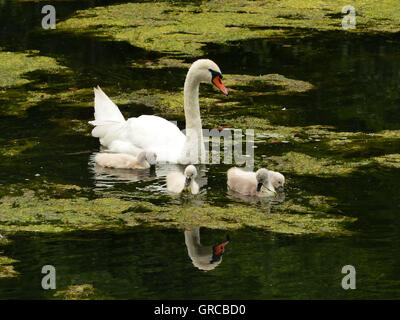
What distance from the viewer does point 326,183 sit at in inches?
345

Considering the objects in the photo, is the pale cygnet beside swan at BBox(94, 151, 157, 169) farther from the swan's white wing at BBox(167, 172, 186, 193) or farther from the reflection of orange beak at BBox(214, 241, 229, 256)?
the reflection of orange beak at BBox(214, 241, 229, 256)

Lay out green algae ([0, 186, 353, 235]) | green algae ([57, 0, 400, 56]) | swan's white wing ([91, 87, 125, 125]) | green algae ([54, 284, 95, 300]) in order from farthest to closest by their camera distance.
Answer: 1. green algae ([57, 0, 400, 56])
2. swan's white wing ([91, 87, 125, 125])
3. green algae ([0, 186, 353, 235])
4. green algae ([54, 284, 95, 300])

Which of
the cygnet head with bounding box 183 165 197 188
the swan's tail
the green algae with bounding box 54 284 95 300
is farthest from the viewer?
the swan's tail

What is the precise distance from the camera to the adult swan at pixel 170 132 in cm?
970

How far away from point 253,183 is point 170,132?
166 cm

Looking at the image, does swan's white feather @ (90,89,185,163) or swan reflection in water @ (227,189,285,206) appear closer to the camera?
swan reflection in water @ (227,189,285,206)

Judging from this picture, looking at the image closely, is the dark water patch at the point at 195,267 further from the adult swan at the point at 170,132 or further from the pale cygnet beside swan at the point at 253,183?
the adult swan at the point at 170,132

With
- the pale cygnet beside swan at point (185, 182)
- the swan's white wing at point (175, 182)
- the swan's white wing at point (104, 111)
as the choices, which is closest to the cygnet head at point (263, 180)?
the pale cygnet beside swan at point (185, 182)

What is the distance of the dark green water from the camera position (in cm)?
675

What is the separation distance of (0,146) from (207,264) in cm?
370

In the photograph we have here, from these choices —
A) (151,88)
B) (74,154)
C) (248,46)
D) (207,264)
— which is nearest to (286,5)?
(248,46)

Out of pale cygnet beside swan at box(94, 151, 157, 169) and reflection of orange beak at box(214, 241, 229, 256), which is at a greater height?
pale cygnet beside swan at box(94, 151, 157, 169)

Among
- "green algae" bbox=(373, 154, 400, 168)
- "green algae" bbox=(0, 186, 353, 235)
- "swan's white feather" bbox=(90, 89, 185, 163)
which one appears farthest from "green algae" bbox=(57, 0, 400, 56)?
"green algae" bbox=(0, 186, 353, 235)

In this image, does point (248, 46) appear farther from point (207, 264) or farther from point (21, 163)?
point (207, 264)
